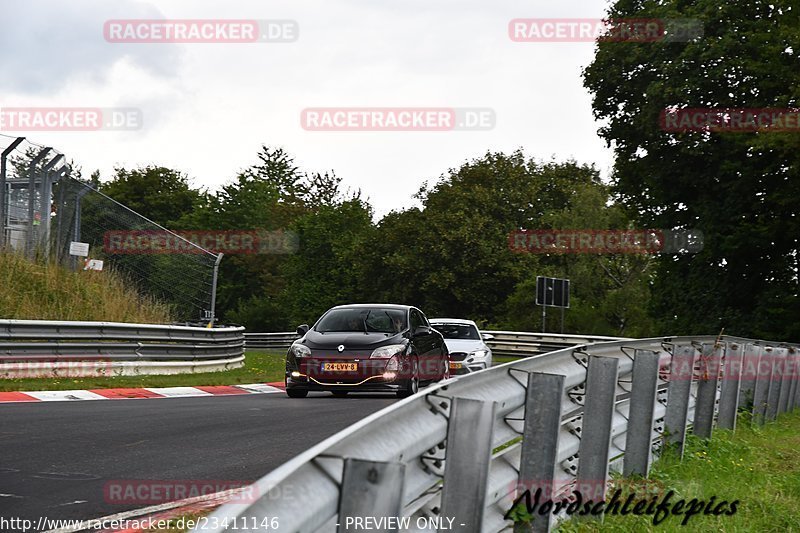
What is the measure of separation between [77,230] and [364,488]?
60.2 feet

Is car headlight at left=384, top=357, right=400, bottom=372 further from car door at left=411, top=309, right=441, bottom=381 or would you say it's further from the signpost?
the signpost

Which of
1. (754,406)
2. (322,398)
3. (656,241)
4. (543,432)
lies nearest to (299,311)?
(656,241)

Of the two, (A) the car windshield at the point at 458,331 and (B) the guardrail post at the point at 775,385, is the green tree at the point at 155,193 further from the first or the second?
(B) the guardrail post at the point at 775,385

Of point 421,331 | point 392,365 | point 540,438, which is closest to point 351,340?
point 392,365

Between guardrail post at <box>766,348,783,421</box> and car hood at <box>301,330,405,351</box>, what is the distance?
209 inches

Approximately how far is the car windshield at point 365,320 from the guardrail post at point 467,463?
1283cm

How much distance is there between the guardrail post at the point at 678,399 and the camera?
8.98 m

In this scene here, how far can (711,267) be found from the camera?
37219 millimetres

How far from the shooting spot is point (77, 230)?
66.5 feet

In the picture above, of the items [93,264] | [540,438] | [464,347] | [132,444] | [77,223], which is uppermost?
[77,223]

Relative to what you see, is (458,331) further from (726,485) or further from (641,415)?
(641,415)

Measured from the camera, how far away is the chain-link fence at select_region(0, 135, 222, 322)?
19.1 meters

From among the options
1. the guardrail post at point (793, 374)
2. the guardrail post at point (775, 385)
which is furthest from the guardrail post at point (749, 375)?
the guardrail post at point (793, 374)

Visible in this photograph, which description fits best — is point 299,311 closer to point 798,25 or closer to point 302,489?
point 798,25
